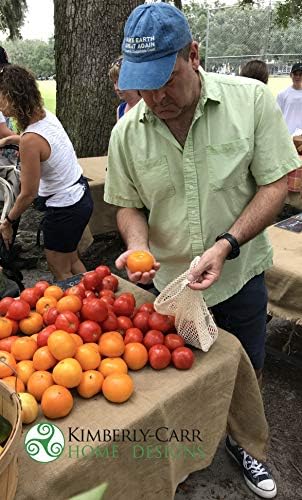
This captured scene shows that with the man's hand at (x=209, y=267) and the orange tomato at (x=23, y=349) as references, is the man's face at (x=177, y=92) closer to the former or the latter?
the man's hand at (x=209, y=267)

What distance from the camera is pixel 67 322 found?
162 centimetres

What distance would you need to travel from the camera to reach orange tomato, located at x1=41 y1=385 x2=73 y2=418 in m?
1.33

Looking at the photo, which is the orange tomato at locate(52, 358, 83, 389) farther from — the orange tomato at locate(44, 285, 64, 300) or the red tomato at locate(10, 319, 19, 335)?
the orange tomato at locate(44, 285, 64, 300)

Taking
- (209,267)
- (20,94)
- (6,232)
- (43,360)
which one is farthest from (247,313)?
(20,94)

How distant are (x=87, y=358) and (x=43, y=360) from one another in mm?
144

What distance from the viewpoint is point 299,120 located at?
19.8 feet

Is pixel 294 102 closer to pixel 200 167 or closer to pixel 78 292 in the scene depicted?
pixel 200 167

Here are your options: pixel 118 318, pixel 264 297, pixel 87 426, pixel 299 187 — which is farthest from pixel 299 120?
pixel 87 426

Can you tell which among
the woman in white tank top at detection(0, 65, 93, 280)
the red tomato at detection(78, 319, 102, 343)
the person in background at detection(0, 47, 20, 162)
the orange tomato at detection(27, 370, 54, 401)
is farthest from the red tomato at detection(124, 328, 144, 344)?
the person in background at detection(0, 47, 20, 162)

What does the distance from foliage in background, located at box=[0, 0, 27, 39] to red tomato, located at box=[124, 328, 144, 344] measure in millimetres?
18098

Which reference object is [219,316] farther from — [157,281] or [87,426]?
[87,426]

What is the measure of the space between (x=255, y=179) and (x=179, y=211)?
1.08ft

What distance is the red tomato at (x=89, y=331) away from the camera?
162 centimetres

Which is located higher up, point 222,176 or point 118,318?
point 222,176
